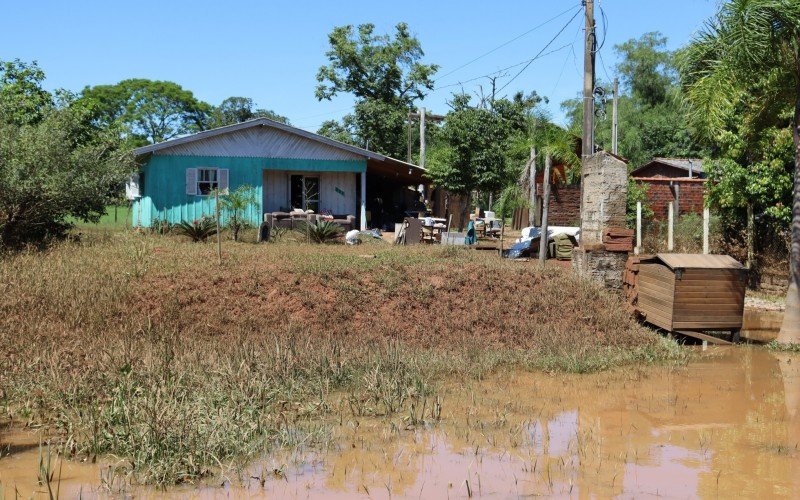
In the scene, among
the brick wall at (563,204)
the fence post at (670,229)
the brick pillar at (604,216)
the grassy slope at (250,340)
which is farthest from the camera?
the brick wall at (563,204)

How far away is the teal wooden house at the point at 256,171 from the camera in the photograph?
974 inches

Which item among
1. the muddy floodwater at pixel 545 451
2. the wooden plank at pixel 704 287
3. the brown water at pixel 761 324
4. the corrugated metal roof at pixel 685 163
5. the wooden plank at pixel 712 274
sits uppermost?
the corrugated metal roof at pixel 685 163

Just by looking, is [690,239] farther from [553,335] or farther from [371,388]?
[371,388]

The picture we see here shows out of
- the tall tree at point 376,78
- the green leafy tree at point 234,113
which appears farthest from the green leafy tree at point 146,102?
the tall tree at point 376,78

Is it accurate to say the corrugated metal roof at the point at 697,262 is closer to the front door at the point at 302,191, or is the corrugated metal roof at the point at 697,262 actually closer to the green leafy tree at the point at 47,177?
the green leafy tree at the point at 47,177

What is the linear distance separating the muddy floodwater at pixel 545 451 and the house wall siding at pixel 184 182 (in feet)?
54.8

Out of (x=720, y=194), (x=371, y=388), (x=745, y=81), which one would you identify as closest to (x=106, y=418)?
(x=371, y=388)

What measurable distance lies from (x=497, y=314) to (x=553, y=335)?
0.98 metres

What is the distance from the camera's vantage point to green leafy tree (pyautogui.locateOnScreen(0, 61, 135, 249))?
16891mm

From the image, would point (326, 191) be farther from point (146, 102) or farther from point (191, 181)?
point (146, 102)

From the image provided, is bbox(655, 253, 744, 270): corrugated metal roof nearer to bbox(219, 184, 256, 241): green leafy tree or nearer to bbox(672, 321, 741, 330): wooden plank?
bbox(672, 321, 741, 330): wooden plank

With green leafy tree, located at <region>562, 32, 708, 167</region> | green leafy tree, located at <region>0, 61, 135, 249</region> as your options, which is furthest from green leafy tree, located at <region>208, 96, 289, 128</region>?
green leafy tree, located at <region>0, 61, 135, 249</region>

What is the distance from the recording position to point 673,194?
82.8 feet

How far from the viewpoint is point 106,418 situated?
7.23 meters
